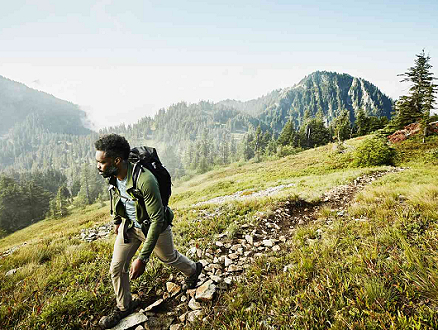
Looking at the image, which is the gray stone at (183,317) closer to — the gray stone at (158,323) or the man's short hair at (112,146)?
the gray stone at (158,323)

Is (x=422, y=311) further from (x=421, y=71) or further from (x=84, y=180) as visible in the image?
(x=84, y=180)

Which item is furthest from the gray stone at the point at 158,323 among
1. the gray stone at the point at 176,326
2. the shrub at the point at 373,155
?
the shrub at the point at 373,155

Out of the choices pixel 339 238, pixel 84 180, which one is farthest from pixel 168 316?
pixel 84 180

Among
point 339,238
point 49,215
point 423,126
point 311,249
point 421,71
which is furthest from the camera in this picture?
point 49,215

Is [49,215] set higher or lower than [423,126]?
lower

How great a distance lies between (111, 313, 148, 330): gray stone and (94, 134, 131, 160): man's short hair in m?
2.50

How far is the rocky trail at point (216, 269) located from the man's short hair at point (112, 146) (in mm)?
2549

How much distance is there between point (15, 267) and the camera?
5.27 metres

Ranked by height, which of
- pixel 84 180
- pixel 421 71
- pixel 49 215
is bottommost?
pixel 49 215

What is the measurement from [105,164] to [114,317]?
2.40 meters

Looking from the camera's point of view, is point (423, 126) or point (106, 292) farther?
point (423, 126)

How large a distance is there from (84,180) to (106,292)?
8792 cm

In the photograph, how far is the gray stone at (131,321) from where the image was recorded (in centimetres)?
297

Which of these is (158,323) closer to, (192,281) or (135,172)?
(192,281)
